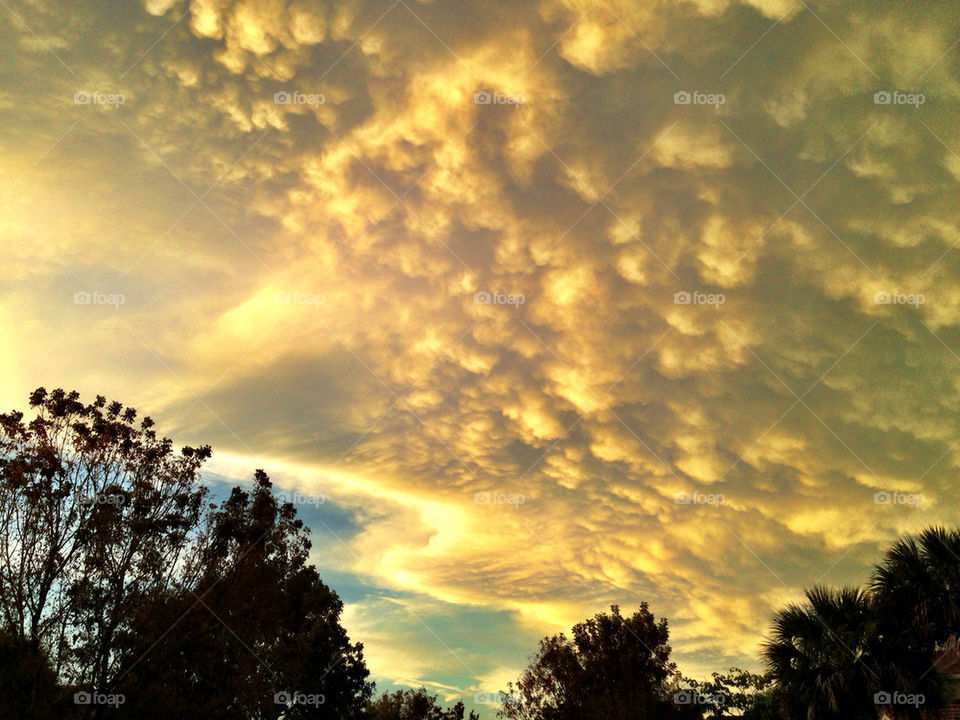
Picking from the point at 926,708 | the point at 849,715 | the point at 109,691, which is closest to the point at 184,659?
the point at 109,691

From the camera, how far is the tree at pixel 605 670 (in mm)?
36156

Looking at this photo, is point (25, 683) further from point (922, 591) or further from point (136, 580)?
point (922, 591)

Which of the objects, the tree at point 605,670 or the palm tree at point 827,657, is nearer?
the palm tree at point 827,657

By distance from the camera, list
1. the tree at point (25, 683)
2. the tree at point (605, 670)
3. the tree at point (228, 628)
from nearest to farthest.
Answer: the tree at point (25, 683) < the tree at point (228, 628) < the tree at point (605, 670)

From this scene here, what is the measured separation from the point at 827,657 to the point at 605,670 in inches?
758

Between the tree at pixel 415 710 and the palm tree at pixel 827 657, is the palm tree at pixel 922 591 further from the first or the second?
the tree at pixel 415 710

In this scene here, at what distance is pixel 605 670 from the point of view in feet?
122

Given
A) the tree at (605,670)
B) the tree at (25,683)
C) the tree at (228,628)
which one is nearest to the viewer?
the tree at (25,683)

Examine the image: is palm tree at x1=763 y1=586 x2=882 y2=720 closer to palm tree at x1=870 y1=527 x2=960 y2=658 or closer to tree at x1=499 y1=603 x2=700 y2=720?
palm tree at x1=870 y1=527 x2=960 y2=658

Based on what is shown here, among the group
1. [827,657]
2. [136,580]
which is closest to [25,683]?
[136,580]

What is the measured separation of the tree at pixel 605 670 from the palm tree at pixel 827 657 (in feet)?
52.0

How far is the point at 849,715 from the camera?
62.2ft

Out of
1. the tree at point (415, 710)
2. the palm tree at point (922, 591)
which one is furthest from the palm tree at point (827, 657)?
the tree at point (415, 710)

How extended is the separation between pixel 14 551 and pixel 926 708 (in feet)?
87.6
